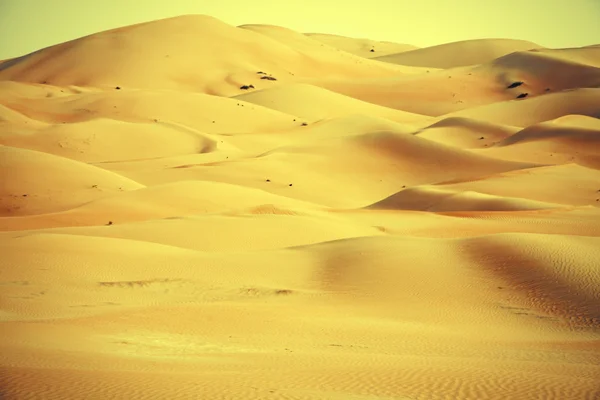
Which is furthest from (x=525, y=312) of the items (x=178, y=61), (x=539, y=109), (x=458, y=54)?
(x=458, y=54)

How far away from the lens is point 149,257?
16250 millimetres

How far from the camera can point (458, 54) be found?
127m

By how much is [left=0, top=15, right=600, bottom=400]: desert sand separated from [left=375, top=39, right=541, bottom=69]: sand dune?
66070 millimetres

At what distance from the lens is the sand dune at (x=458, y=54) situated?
12369 cm

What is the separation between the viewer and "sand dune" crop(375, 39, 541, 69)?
124 metres

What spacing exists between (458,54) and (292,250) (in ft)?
378

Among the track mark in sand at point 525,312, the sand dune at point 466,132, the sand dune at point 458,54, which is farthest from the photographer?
the sand dune at point 458,54

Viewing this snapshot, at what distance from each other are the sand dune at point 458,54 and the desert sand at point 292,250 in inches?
2601

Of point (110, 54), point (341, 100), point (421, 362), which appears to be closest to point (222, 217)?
point (421, 362)

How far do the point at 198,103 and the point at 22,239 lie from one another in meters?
36.6

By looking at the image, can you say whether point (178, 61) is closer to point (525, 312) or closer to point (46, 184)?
point (46, 184)

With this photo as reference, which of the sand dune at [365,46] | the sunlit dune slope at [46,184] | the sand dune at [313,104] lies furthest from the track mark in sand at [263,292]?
the sand dune at [365,46]

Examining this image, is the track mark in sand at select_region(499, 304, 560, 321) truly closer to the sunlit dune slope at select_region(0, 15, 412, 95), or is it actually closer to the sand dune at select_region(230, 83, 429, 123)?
the sand dune at select_region(230, 83, 429, 123)

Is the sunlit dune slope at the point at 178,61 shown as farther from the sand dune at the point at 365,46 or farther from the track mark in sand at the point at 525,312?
the track mark in sand at the point at 525,312
